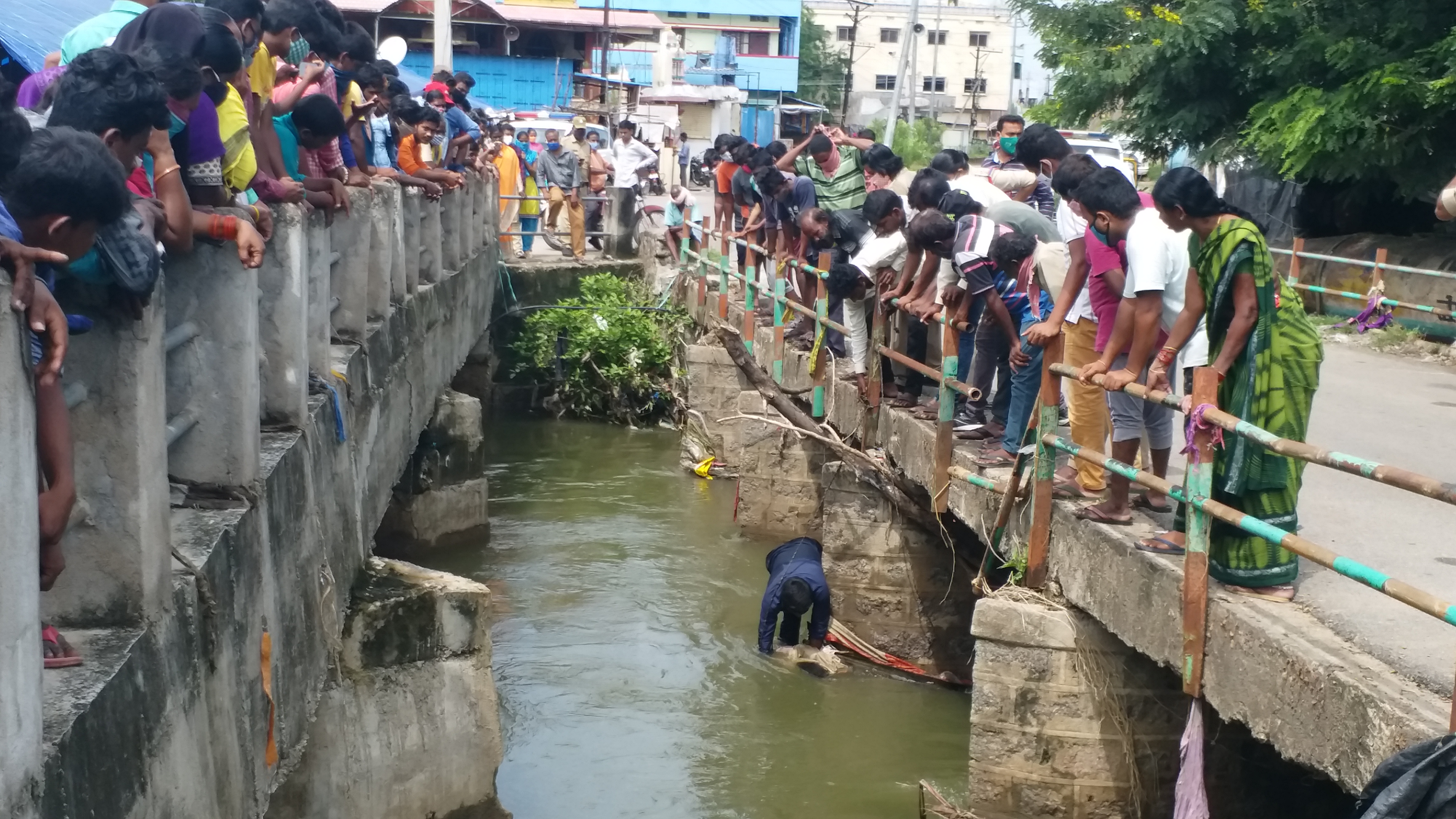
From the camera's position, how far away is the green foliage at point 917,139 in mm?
42312

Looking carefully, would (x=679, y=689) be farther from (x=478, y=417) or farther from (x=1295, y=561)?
(x=1295, y=561)

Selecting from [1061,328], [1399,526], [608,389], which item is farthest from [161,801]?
[608,389]

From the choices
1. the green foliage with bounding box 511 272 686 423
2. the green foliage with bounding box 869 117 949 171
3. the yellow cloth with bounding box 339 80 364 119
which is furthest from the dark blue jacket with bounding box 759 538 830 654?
the green foliage with bounding box 869 117 949 171

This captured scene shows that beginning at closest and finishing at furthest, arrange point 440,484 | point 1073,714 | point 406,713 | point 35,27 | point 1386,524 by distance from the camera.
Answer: point 406,713 → point 1386,524 → point 1073,714 → point 35,27 → point 440,484

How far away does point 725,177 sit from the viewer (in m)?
15.9

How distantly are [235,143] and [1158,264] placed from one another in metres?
3.29

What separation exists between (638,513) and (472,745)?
715 centimetres

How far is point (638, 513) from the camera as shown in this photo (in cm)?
1286

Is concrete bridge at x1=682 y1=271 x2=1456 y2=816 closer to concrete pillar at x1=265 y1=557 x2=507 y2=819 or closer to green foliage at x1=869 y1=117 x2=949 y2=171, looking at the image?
concrete pillar at x1=265 y1=557 x2=507 y2=819

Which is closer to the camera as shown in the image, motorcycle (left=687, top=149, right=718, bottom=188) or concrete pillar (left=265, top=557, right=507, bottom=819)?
concrete pillar (left=265, top=557, right=507, bottom=819)

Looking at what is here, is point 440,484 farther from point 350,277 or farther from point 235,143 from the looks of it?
point 235,143

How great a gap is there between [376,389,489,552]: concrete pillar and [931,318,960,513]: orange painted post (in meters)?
4.71

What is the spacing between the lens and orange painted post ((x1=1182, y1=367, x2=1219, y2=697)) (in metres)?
4.57

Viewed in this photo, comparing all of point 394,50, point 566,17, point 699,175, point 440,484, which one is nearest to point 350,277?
point 440,484
